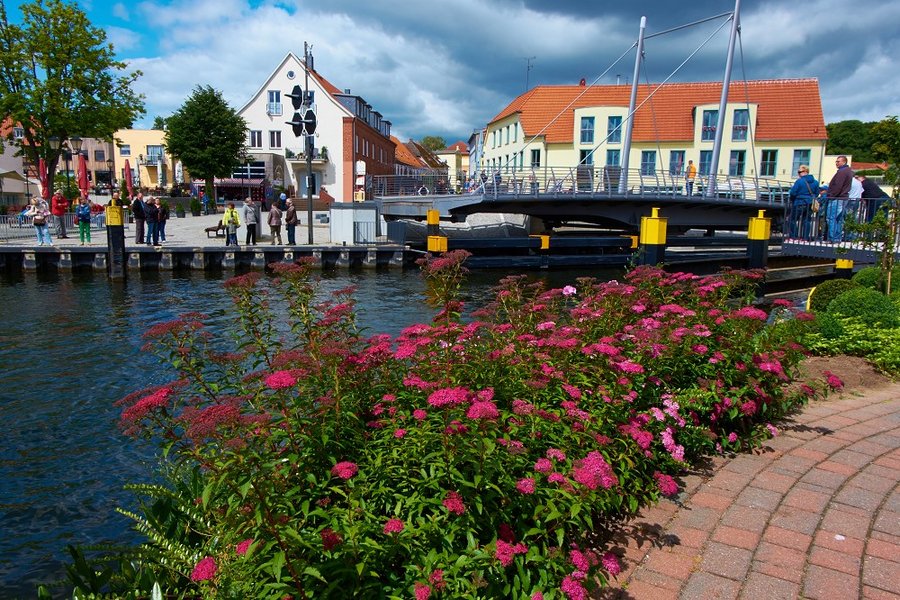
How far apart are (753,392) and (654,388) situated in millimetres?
995

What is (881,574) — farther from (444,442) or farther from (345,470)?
(345,470)

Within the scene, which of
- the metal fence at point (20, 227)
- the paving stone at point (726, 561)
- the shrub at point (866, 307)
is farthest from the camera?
the metal fence at point (20, 227)

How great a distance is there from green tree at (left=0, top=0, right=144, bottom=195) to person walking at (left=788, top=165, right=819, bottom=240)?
3125 centimetres

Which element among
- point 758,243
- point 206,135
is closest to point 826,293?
point 758,243

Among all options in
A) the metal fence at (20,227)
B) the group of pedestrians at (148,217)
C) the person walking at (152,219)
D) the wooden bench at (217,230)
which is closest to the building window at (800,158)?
the wooden bench at (217,230)

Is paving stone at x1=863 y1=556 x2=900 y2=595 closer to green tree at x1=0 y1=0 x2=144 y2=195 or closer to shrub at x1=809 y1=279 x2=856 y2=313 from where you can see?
shrub at x1=809 y1=279 x2=856 y2=313

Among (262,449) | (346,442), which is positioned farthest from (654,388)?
(262,449)

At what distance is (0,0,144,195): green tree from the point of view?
97.3 feet

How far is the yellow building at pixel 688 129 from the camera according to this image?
4247 cm

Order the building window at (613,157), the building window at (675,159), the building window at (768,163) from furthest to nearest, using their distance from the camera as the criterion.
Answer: the building window at (613,157), the building window at (675,159), the building window at (768,163)

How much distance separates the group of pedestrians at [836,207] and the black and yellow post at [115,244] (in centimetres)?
1821

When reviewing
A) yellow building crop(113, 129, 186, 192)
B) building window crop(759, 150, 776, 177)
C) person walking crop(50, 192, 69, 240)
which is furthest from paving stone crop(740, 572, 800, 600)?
yellow building crop(113, 129, 186, 192)

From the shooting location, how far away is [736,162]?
43.1 m

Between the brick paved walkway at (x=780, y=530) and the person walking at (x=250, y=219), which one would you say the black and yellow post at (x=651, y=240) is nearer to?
the brick paved walkway at (x=780, y=530)
